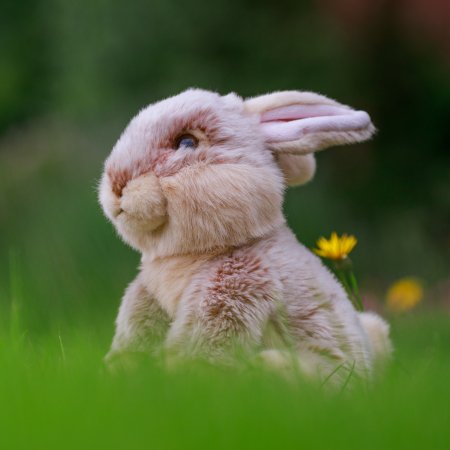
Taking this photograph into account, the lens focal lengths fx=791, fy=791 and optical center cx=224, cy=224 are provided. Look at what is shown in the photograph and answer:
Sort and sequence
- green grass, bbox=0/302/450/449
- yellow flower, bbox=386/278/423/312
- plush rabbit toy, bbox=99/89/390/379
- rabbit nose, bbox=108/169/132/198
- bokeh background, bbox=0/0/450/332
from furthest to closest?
bokeh background, bbox=0/0/450/332 → yellow flower, bbox=386/278/423/312 → rabbit nose, bbox=108/169/132/198 → plush rabbit toy, bbox=99/89/390/379 → green grass, bbox=0/302/450/449

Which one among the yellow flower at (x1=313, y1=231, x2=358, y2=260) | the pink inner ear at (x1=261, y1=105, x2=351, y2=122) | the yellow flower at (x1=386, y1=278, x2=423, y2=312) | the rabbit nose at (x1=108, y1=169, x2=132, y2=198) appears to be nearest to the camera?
the rabbit nose at (x1=108, y1=169, x2=132, y2=198)

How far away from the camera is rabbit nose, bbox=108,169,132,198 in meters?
1.84

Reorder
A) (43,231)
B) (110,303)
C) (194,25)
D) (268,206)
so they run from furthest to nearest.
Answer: (194,25), (43,231), (110,303), (268,206)

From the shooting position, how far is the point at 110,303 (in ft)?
9.86

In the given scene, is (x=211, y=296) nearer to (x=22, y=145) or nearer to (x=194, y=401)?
(x=194, y=401)

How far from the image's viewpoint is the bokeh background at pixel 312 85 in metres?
4.98

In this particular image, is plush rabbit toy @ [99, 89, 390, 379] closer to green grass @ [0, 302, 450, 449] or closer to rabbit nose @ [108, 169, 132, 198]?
rabbit nose @ [108, 169, 132, 198]

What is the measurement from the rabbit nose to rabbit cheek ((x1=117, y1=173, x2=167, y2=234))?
2 cm

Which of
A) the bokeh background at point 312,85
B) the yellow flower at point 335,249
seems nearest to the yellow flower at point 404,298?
the bokeh background at point 312,85

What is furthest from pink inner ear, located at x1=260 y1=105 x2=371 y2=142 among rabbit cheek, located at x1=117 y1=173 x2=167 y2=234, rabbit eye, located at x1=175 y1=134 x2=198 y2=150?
rabbit cheek, located at x1=117 y1=173 x2=167 y2=234

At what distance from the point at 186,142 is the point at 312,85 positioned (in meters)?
3.31

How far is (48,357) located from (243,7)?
146 inches

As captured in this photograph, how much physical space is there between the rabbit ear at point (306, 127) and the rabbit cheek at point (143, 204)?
31 cm

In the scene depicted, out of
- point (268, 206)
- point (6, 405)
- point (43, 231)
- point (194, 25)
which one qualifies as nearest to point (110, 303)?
point (43, 231)
